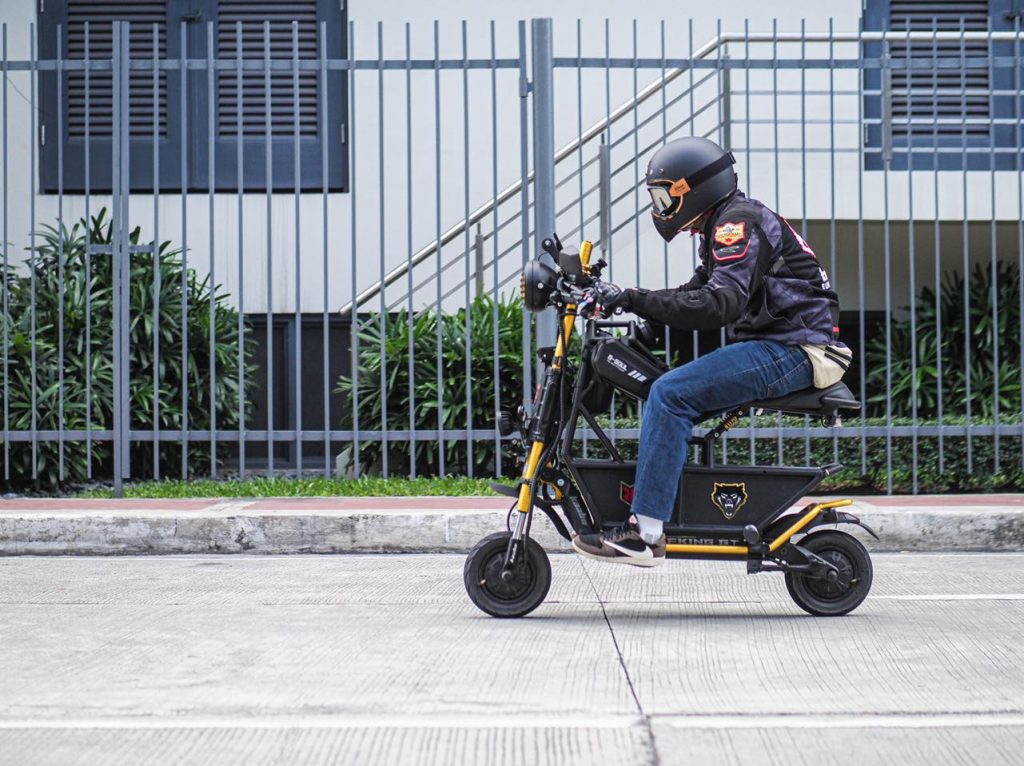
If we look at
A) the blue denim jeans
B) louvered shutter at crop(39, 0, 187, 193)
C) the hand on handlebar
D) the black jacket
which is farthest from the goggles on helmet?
louvered shutter at crop(39, 0, 187, 193)

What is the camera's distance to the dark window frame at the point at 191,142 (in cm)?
1184

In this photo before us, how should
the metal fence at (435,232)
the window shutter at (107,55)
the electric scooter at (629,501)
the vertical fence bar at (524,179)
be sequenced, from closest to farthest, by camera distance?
the electric scooter at (629,501) → the vertical fence bar at (524,179) → the metal fence at (435,232) → the window shutter at (107,55)

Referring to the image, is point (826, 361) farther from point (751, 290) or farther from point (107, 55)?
point (107, 55)

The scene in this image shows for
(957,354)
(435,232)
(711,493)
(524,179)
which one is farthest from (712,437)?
(435,232)

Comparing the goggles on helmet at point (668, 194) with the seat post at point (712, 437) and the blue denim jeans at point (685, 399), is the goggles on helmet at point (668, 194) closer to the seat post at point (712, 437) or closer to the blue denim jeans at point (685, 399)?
the blue denim jeans at point (685, 399)

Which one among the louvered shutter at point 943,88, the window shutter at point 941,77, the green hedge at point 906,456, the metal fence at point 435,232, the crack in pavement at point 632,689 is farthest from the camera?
the window shutter at point 941,77

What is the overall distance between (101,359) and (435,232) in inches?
122

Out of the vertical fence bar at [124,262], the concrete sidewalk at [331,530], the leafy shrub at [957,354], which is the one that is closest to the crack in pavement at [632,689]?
the concrete sidewalk at [331,530]

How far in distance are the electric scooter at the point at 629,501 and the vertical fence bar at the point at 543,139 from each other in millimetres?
2980

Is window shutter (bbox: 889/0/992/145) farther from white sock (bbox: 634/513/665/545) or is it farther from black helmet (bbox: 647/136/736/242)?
white sock (bbox: 634/513/665/545)

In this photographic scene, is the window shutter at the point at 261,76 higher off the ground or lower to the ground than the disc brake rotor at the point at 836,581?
higher

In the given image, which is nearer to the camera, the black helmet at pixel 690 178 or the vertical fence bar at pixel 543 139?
the black helmet at pixel 690 178

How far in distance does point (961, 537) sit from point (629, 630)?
3.15 metres

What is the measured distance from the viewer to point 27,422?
9500mm
